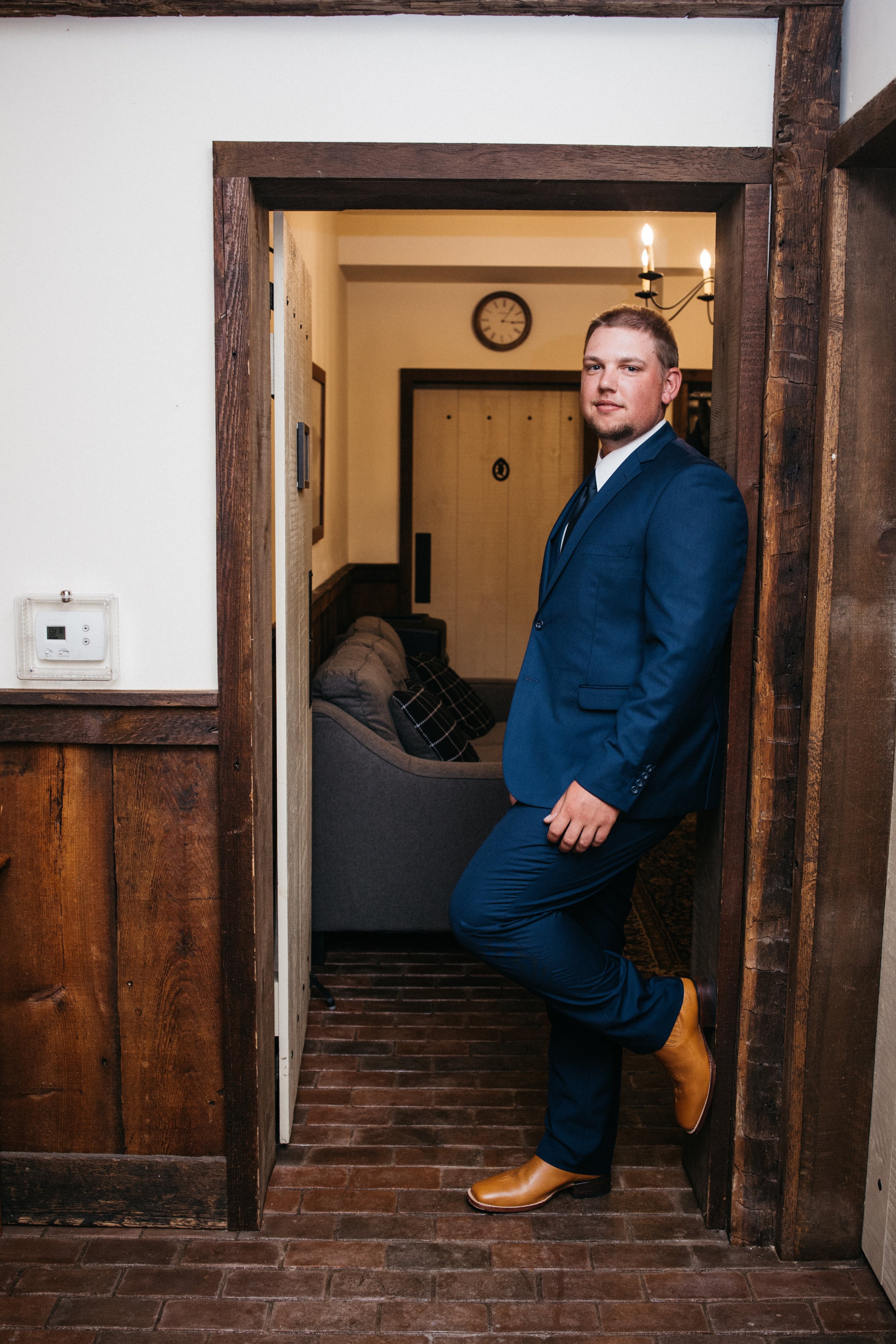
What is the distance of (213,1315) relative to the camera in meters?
2.01

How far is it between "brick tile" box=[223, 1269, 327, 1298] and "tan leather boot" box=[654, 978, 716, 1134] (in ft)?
2.61

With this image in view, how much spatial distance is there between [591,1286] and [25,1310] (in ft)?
3.53

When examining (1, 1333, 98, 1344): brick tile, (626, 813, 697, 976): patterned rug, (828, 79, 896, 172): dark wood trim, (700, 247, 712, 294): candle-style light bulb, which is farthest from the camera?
(700, 247, 712, 294): candle-style light bulb

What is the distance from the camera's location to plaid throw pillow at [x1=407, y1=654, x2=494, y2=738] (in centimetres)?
463

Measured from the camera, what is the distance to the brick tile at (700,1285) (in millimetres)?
2080

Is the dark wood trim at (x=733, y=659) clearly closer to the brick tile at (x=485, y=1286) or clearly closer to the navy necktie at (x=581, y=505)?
the navy necktie at (x=581, y=505)

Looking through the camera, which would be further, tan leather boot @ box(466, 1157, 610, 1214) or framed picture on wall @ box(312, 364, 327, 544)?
framed picture on wall @ box(312, 364, 327, 544)

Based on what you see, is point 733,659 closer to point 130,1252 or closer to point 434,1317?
point 434,1317

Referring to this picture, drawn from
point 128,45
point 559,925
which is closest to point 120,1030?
point 559,925

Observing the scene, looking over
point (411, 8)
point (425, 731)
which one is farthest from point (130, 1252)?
point (411, 8)

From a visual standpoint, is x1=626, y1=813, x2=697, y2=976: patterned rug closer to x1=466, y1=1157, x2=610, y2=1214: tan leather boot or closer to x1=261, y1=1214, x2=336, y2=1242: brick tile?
x1=466, y1=1157, x2=610, y2=1214: tan leather boot

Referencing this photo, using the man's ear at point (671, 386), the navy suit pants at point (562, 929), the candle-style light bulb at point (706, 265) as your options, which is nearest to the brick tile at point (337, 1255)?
the navy suit pants at point (562, 929)

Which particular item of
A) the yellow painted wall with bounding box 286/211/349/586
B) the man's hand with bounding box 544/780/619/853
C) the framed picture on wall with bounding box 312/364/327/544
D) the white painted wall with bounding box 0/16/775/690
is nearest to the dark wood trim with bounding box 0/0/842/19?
the white painted wall with bounding box 0/16/775/690

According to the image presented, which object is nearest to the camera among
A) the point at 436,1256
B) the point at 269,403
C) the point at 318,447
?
the point at 436,1256
